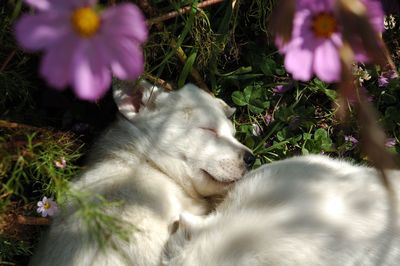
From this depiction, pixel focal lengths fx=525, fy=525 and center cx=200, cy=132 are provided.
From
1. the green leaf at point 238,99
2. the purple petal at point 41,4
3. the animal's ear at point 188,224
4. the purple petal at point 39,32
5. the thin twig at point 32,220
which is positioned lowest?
the thin twig at point 32,220

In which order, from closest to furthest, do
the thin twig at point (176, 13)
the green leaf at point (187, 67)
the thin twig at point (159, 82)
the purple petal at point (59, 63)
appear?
1. the purple petal at point (59, 63)
2. the thin twig at point (176, 13)
3. the thin twig at point (159, 82)
4. the green leaf at point (187, 67)

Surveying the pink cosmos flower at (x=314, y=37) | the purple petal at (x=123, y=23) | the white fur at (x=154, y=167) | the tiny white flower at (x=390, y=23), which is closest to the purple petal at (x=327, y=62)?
the pink cosmos flower at (x=314, y=37)

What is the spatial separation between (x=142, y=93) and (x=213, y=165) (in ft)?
1.97

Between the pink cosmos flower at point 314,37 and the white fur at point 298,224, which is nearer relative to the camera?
the pink cosmos flower at point 314,37

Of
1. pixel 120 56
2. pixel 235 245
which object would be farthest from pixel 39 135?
pixel 120 56

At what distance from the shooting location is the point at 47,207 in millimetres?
2613

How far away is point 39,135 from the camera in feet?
8.62

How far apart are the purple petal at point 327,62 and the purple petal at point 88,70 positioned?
1.80 feet

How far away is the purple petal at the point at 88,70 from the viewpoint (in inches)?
48.1

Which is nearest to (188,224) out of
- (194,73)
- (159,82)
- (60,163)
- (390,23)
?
(60,163)

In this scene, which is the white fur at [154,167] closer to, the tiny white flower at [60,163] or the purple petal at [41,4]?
the tiny white flower at [60,163]

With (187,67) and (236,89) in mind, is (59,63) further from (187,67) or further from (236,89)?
(236,89)

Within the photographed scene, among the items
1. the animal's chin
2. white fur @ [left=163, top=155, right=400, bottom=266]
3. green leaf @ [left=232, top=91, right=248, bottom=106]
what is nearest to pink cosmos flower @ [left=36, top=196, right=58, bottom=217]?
white fur @ [left=163, top=155, right=400, bottom=266]

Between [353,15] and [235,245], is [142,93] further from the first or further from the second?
[353,15]
